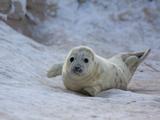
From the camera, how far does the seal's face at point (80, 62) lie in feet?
18.6

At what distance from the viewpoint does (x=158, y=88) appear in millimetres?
6965

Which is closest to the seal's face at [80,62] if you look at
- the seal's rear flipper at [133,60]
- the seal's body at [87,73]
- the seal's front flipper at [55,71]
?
the seal's body at [87,73]

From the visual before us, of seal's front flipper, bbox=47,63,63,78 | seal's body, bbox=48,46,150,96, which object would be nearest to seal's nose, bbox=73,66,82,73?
seal's body, bbox=48,46,150,96

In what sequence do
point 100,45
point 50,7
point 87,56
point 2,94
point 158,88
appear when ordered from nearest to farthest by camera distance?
1. point 2,94
2. point 87,56
3. point 158,88
4. point 100,45
5. point 50,7

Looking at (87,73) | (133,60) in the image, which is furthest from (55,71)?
(133,60)

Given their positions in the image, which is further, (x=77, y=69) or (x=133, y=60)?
(x=133, y=60)

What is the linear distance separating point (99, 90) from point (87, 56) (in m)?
0.48

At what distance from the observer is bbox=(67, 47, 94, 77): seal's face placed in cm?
568

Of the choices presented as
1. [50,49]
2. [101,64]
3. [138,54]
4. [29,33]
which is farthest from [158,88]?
[29,33]

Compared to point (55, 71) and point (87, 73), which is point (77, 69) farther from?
point (55, 71)

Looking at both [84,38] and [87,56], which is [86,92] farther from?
[84,38]

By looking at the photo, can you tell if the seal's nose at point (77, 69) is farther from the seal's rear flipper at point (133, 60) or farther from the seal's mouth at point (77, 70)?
the seal's rear flipper at point (133, 60)

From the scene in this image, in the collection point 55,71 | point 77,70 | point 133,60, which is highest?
point 133,60

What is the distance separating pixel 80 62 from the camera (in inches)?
225
